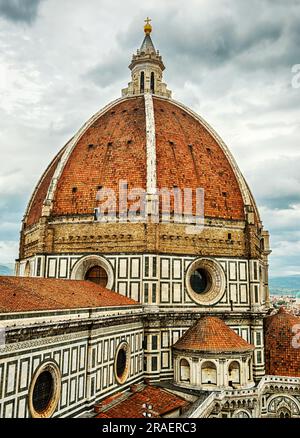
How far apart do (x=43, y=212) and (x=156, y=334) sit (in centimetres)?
937

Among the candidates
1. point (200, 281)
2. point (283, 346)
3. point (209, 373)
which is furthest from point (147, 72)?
point (209, 373)

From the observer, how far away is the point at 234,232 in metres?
24.8

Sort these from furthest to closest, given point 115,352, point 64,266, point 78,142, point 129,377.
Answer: point 78,142 < point 64,266 < point 129,377 < point 115,352

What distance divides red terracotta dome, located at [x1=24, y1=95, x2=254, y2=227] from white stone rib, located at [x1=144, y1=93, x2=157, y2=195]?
203 mm

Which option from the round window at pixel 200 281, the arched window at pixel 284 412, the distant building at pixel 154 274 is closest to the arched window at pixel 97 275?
the distant building at pixel 154 274

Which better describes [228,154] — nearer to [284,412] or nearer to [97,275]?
[97,275]

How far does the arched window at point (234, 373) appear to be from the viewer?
20.0 meters

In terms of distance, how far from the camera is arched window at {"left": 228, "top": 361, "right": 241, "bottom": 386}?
20000 millimetres

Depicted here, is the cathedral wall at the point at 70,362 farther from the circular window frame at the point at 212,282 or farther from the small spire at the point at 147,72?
the small spire at the point at 147,72

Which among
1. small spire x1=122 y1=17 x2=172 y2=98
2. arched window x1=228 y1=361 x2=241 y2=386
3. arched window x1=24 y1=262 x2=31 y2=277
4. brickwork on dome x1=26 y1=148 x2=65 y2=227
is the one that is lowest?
arched window x1=228 y1=361 x2=241 y2=386

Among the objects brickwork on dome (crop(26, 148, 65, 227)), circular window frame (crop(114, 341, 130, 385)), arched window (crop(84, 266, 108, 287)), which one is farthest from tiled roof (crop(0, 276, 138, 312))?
brickwork on dome (crop(26, 148, 65, 227))

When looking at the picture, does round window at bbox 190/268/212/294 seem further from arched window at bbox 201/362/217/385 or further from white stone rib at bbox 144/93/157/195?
white stone rib at bbox 144/93/157/195

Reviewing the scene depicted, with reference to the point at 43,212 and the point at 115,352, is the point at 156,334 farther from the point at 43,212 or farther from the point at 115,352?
the point at 43,212

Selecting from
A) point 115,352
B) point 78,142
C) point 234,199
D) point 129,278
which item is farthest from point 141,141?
point 115,352
